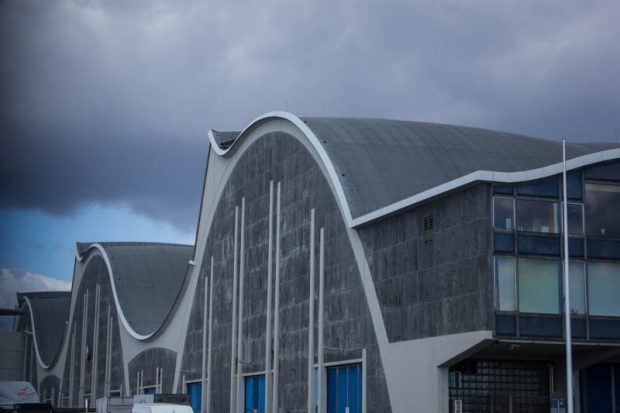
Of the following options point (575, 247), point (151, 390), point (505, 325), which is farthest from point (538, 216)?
point (151, 390)

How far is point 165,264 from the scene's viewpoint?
8775cm

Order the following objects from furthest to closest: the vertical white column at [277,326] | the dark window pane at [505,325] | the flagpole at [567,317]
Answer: the vertical white column at [277,326]
the dark window pane at [505,325]
the flagpole at [567,317]

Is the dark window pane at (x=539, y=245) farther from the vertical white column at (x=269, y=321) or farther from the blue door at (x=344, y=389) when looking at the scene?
the vertical white column at (x=269, y=321)

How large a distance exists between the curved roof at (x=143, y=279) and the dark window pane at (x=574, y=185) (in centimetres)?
4583

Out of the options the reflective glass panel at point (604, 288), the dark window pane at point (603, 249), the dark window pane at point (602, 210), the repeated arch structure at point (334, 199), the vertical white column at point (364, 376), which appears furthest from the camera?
the vertical white column at point (364, 376)

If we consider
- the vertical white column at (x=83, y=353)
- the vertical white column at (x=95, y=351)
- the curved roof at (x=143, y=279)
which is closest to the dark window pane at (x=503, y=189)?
the curved roof at (x=143, y=279)

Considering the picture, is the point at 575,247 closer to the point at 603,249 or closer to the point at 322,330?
the point at 603,249

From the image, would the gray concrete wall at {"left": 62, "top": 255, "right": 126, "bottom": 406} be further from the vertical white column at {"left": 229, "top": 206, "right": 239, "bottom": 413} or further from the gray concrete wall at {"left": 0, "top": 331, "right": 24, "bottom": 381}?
the vertical white column at {"left": 229, "top": 206, "right": 239, "bottom": 413}

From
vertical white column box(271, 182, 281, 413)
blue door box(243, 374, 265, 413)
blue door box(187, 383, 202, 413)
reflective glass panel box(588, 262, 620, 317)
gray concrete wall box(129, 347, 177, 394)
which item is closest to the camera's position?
reflective glass panel box(588, 262, 620, 317)

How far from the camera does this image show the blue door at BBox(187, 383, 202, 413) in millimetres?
61688

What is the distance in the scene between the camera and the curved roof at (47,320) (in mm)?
107812

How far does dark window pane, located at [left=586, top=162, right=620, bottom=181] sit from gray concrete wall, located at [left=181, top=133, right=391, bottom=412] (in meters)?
10.5

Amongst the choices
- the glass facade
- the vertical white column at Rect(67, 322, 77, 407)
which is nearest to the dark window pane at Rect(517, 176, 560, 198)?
the glass facade

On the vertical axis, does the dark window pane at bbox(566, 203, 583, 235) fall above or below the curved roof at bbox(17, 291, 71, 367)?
below
